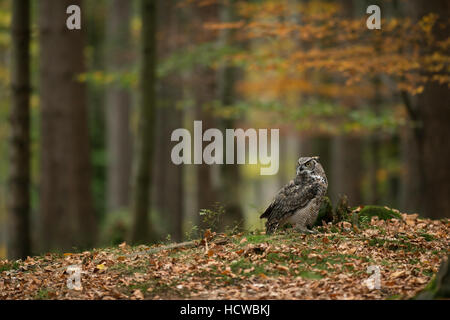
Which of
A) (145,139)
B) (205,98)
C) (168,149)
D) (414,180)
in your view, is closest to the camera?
(145,139)

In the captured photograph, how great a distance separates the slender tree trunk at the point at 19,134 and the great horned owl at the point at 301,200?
5834 mm

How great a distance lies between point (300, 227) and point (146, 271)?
7.09ft

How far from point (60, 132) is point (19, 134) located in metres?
2.32

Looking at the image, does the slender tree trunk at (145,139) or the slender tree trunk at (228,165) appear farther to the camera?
the slender tree trunk at (228,165)

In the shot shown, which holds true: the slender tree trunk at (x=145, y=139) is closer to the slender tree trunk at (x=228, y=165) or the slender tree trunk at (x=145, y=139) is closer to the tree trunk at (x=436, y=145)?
the slender tree trunk at (x=228, y=165)

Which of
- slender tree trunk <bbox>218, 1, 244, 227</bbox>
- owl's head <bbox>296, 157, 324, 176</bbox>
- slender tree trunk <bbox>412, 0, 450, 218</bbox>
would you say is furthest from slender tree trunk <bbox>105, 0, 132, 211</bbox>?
owl's head <bbox>296, 157, 324, 176</bbox>

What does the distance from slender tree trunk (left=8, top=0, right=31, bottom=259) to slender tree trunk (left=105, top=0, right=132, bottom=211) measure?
10088 mm

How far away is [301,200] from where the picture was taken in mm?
7211

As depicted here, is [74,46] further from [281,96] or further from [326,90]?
[281,96]

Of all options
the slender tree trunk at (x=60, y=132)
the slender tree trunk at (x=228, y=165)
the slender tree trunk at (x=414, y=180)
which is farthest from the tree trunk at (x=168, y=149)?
the slender tree trunk at (x=414, y=180)

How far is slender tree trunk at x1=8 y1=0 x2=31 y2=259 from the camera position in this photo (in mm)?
11039

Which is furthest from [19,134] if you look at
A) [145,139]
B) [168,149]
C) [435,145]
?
[168,149]

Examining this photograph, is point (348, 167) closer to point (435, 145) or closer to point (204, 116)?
point (204, 116)

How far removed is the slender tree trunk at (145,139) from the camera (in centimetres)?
1220
